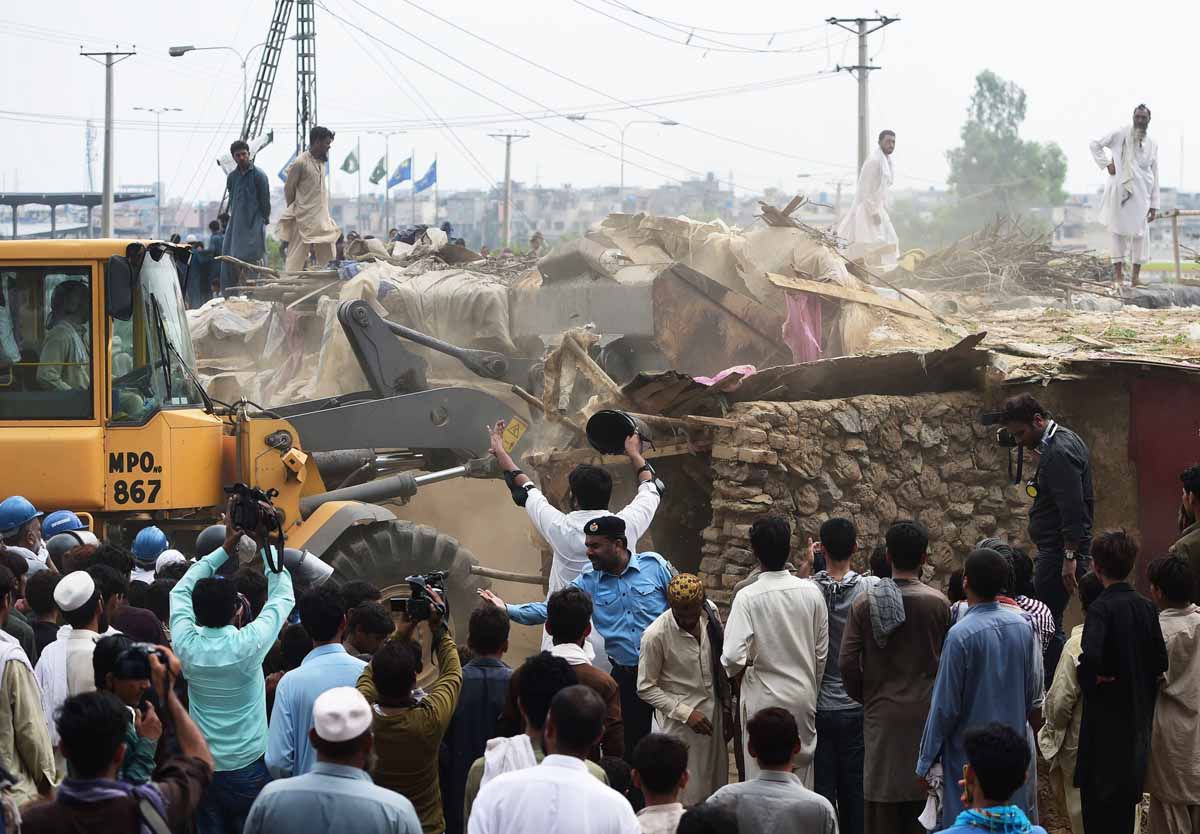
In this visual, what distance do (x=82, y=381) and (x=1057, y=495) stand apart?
5570 millimetres

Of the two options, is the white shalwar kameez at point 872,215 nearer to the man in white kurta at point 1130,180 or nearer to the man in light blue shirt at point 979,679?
the man in white kurta at point 1130,180

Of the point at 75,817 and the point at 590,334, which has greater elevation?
the point at 590,334

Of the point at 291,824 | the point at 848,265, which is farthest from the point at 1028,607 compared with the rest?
the point at 848,265

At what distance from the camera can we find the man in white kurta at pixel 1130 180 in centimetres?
1784

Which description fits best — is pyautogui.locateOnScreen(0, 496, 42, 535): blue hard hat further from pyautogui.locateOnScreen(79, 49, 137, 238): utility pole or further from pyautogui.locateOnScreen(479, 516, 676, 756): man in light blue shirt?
pyautogui.locateOnScreen(79, 49, 137, 238): utility pole

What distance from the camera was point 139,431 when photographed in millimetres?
8930

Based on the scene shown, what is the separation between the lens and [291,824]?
3.98m

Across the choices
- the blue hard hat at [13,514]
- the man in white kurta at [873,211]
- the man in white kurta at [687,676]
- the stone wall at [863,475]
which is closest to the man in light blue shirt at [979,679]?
the man in white kurta at [687,676]

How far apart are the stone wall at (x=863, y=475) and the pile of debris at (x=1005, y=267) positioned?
20.7 feet

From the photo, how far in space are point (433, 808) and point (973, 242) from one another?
15.6m

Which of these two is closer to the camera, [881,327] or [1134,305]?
[881,327]

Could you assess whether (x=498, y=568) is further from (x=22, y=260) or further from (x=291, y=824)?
(x=291, y=824)

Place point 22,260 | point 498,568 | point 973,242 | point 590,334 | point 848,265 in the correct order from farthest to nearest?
point 973,242 < point 848,265 < point 498,568 < point 590,334 < point 22,260

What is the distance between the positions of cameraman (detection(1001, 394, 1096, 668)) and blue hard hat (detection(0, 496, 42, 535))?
16.8ft
